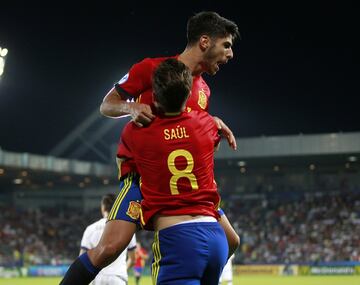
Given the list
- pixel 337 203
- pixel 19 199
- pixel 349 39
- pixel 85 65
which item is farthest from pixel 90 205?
pixel 349 39

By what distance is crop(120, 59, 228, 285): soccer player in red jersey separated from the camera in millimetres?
4102

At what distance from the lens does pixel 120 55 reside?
178 ft

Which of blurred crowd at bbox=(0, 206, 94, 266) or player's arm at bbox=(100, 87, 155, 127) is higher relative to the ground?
blurred crowd at bbox=(0, 206, 94, 266)

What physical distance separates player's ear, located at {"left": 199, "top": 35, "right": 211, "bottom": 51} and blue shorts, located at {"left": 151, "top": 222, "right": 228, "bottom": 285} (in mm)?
1637

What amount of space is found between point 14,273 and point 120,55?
22489 mm

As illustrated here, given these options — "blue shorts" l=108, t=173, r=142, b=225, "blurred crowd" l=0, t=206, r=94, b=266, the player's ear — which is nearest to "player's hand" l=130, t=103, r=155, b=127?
"blue shorts" l=108, t=173, r=142, b=225

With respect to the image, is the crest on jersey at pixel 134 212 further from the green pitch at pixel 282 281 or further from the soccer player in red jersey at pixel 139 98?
the green pitch at pixel 282 281

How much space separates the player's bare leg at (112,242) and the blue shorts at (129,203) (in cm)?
4

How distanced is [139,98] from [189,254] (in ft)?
5.42

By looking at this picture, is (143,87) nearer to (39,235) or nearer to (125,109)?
(125,109)

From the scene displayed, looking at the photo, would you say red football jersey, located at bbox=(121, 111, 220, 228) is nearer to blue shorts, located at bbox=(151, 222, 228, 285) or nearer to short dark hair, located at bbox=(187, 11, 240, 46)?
blue shorts, located at bbox=(151, 222, 228, 285)

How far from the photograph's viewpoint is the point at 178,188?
4.18 metres

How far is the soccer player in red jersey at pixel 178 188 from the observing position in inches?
161

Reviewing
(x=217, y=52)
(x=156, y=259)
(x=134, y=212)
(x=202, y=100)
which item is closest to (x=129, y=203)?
(x=134, y=212)
